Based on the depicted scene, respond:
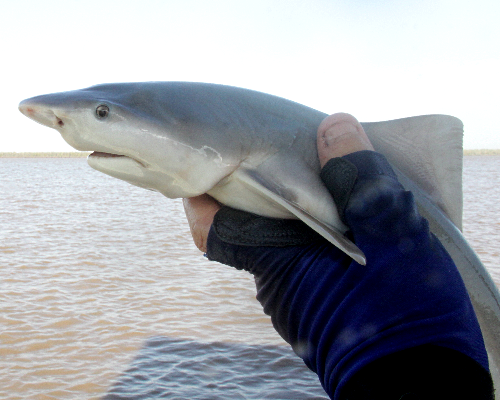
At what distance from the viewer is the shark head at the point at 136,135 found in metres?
1.93

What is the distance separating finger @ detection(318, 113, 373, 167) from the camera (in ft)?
7.07

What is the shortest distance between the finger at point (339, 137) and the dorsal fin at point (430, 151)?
0.35 meters

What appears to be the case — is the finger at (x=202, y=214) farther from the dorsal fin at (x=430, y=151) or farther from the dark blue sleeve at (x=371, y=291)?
the dorsal fin at (x=430, y=151)

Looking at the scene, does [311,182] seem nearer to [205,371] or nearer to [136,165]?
[136,165]

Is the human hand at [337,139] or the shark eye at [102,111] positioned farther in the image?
the human hand at [337,139]

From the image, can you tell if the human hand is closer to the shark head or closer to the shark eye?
the shark head

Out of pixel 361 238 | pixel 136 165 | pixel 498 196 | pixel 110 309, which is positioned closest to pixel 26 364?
pixel 110 309

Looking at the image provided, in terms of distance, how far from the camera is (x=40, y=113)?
6.26ft

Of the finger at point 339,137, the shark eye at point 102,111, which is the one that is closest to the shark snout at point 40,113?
the shark eye at point 102,111

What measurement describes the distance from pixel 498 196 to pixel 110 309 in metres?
20.7

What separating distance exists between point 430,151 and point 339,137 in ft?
1.90

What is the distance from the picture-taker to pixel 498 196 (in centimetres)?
2300

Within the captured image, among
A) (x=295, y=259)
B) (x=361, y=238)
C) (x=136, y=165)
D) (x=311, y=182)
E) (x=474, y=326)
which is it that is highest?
(x=136, y=165)

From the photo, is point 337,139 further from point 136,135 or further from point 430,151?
point 136,135
